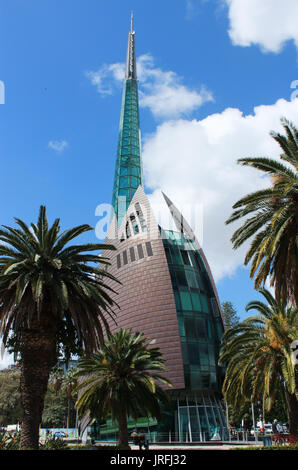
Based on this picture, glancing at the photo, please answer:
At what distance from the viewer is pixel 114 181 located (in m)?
83.4

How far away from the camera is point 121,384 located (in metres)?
31.0

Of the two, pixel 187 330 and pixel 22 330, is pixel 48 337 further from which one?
pixel 187 330

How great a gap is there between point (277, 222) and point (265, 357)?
39.2 ft

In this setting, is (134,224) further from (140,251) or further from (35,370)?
(35,370)

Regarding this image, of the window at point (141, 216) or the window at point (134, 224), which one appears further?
the window at point (134, 224)

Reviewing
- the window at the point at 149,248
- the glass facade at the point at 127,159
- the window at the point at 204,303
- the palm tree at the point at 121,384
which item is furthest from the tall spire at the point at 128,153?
the palm tree at the point at 121,384

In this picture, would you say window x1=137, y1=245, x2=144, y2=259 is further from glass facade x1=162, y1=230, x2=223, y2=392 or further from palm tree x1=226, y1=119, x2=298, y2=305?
palm tree x1=226, y1=119, x2=298, y2=305

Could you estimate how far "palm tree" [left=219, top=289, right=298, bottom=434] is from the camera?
25000 mm

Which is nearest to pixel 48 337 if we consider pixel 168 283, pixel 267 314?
pixel 267 314

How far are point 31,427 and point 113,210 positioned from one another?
62.4m

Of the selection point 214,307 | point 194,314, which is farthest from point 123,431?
point 214,307

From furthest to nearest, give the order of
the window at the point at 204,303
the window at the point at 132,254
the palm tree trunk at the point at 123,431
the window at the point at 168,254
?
the window at the point at 132,254
the window at the point at 168,254
the window at the point at 204,303
the palm tree trunk at the point at 123,431

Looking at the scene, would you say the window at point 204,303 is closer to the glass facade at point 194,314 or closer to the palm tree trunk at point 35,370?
the glass facade at point 194,314

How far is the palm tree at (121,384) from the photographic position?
3083 centimetres
